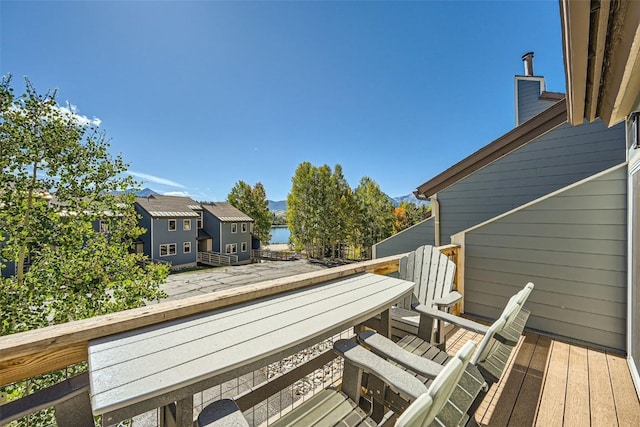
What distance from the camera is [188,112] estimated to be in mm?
12578

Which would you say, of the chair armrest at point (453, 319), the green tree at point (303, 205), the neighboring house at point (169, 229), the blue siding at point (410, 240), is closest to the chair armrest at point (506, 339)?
the chair armrest at point (453, 319)

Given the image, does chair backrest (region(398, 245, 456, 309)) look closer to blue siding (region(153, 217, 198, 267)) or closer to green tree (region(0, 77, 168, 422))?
green tree (region(0, 77, 168, 422))

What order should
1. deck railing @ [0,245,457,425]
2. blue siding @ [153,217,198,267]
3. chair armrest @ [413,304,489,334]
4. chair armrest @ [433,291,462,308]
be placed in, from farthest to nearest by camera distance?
blue siding @ [153,217,198,267] < chair armrest @ [433,291,462,308] < chair armrest @ [413,304,489,334] < deck railing @ [0,245,457,425]

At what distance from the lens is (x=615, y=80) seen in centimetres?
180

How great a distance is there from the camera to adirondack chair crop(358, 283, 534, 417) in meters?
1.22

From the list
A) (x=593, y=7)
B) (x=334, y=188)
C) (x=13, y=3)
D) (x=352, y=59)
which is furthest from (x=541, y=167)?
(x=334, y=188)


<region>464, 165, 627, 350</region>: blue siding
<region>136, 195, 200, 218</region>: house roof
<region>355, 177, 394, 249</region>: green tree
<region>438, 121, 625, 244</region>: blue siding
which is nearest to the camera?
<region>464, 165, 627, 350</region>: blue siding

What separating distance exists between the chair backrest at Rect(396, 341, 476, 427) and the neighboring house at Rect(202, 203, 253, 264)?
20.8 metres

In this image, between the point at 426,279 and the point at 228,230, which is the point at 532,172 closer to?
the point at 426,279

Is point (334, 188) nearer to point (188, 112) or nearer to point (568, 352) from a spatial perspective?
point (188, 112)

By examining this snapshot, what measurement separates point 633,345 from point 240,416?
345 cm

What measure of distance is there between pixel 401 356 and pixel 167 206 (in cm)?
2033

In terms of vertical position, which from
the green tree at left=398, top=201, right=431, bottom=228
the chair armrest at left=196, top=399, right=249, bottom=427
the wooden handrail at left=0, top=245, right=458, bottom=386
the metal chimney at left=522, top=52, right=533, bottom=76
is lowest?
the chair armrest at left=196, top=399, right=249, bottom=427

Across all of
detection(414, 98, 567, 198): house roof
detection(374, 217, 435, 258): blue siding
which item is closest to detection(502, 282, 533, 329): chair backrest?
detection(414, 98, 567, 198): house roof
